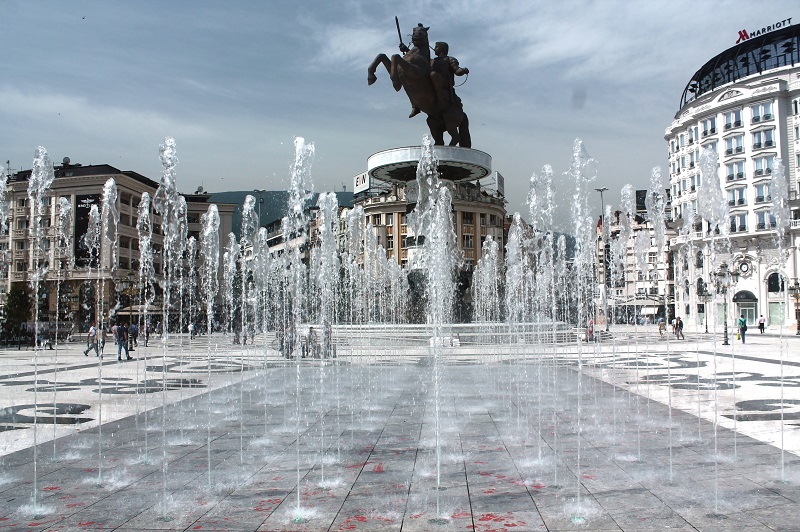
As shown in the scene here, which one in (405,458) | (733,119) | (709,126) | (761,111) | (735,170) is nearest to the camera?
(405,458)

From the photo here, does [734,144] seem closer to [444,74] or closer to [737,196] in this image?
[737,196]

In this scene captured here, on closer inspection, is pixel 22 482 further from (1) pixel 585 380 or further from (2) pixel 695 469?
(1) pixel 585 380

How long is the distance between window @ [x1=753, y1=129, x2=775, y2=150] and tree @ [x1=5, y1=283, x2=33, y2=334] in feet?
195

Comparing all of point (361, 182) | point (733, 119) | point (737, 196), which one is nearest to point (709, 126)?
point (733, 119)

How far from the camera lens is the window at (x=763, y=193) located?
58625 millimetres

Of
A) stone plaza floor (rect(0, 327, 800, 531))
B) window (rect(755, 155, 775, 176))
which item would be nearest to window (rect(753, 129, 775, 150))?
window (rect(755, 155, 775, 176))

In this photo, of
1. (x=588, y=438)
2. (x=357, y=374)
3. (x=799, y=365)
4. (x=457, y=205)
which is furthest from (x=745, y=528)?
(x=457, y=205)

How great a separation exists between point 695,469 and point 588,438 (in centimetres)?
188

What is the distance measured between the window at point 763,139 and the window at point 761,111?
111 cm

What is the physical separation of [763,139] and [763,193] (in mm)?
4729

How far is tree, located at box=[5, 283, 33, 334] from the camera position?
43347 millimetres

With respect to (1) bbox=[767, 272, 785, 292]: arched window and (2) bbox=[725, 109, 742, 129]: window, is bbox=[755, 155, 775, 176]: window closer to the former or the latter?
(2) bbox=[725, 109, 742, 129]: window

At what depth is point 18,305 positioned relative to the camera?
152ft

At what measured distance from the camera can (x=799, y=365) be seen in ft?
62.4
